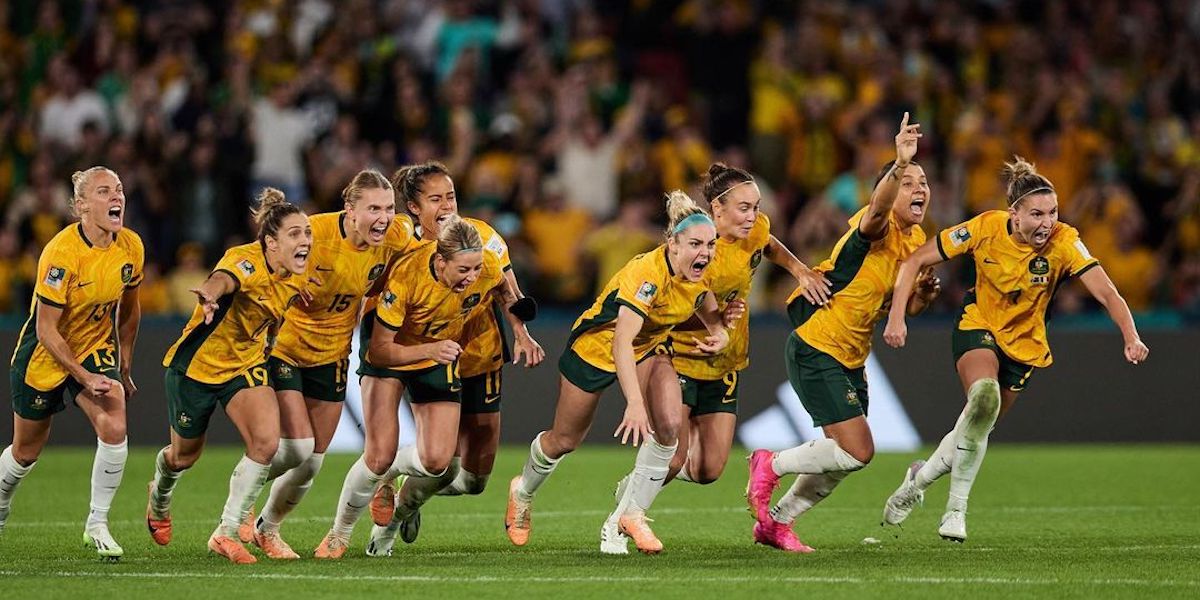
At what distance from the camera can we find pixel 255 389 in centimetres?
888

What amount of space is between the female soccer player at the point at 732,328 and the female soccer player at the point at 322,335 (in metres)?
1.62

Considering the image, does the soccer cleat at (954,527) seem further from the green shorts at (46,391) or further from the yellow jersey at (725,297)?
the green shorts at (46,391)

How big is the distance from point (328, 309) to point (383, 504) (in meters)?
1.07

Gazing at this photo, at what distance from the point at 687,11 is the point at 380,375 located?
33.9ft

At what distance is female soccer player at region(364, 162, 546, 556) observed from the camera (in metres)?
9.25

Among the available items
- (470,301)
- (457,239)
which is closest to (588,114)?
(470,301)

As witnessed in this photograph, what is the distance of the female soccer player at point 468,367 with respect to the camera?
9.25 metres

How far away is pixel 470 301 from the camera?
9117 millimetres

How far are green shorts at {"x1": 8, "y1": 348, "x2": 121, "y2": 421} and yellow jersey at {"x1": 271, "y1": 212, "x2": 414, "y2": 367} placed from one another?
842 millimetres

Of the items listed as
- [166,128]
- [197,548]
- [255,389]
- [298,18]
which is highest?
[298,18]

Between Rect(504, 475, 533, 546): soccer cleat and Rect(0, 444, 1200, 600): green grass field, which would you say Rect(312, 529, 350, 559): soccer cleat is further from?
Rect(504, 475, 533, 546): soccer cleat

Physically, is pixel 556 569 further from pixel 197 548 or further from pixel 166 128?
pixel 166 128

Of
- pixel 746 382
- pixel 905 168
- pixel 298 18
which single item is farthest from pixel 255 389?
pixel 298 18

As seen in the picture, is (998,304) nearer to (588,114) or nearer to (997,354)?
(997,354)
